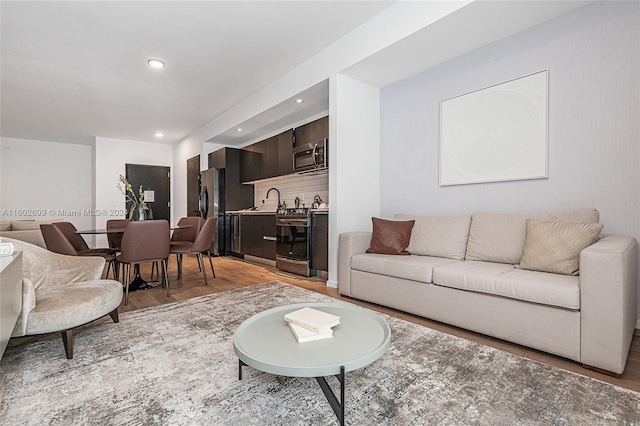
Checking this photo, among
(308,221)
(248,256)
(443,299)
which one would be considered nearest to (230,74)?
(308,221)

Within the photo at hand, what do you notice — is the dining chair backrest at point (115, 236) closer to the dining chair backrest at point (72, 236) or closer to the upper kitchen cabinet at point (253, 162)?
the dining chair backrest at point (72, 236)

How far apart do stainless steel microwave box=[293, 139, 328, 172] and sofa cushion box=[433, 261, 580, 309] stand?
8.01 feet

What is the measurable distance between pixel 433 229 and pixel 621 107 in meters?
1.67

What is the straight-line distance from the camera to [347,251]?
10.6 feet

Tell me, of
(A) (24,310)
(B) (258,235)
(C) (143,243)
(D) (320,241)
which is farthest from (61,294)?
(B) (258,235)

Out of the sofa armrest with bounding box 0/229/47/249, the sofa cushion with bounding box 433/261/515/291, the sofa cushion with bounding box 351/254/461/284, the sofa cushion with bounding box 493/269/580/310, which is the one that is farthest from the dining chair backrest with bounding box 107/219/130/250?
the sofa cushion with bounding box 493/269/580/310

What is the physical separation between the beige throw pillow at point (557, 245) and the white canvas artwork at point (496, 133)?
69 centimetres

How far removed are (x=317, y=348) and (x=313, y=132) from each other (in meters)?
3.72

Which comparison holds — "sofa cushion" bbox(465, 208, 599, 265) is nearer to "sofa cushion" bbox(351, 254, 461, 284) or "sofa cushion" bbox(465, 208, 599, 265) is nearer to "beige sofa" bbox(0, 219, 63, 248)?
"sofa cushion" bbox(351, 254, 461, 284)

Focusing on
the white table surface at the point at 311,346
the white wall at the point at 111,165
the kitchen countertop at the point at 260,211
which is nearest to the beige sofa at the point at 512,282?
the kitchen countertop at the point at 260,211

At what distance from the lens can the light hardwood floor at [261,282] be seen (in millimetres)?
1772

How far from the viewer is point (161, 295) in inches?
131

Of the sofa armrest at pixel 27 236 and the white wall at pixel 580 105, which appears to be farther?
the sofa armrest at pixel 27 236

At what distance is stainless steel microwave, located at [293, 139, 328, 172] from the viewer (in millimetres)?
4383
